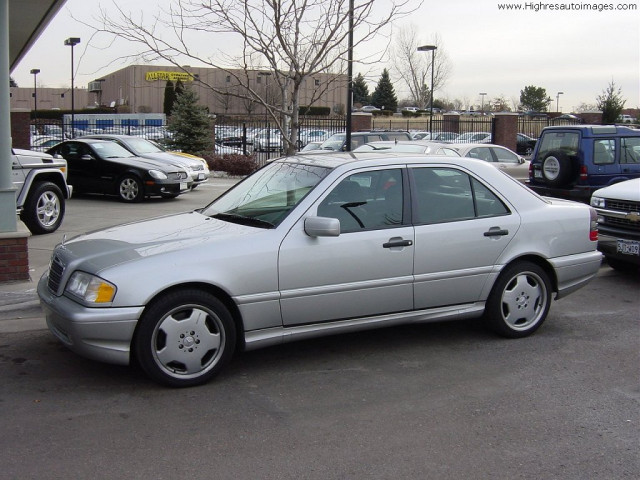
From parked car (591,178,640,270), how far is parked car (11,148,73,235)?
8.03 meters

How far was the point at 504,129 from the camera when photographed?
32000mm

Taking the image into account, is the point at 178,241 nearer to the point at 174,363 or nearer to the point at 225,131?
the point at 174,363

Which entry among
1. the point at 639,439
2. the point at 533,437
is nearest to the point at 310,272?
the point at 533,437

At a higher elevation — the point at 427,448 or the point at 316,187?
the point at 316,187

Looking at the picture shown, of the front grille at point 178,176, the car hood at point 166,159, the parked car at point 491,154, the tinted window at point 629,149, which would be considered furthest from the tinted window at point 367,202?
the car hood at point 166,159

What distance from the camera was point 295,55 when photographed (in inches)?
331

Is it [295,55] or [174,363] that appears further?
[295,55]

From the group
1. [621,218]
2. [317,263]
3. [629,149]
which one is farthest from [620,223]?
[317,263]

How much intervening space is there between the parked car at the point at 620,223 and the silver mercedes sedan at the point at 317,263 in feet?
7.87

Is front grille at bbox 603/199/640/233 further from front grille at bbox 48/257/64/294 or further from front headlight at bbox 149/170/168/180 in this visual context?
front headlight at bbox 149/170/168/180

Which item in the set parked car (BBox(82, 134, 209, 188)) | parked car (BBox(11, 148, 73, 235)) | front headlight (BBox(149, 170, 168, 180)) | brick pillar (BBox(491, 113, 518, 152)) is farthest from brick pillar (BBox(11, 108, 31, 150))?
brick pillar (BBox(491, 113, 518, 152))

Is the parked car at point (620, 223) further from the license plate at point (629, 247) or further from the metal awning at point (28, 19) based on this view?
the metal awning at point (28, 19)

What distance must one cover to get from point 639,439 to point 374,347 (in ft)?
7.51

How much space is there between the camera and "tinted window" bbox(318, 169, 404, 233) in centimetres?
554
